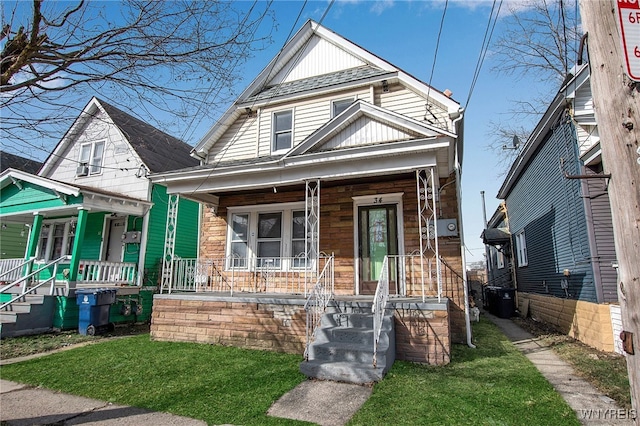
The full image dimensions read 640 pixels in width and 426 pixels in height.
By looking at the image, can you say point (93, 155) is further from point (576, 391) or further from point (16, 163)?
point (576, 391)

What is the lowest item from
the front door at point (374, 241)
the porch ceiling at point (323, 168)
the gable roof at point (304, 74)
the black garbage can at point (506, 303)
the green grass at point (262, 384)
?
the green grass at point (262, 384)

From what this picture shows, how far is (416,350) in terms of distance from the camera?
228 inches

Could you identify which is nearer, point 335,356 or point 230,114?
point 335,356

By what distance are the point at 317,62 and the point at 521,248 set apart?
10.9 metres

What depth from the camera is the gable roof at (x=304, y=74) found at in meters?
9.33

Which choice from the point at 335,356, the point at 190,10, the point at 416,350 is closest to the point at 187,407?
the point at 335,356

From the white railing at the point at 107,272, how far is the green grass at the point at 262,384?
394 cm

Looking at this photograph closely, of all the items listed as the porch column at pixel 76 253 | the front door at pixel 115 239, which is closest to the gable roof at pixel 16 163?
the front door at pixel 115 239

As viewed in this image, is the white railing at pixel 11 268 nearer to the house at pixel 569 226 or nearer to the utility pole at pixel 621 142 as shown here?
the utility pole at pixel 621 142

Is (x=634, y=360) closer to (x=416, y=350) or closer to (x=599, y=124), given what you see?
(x=599, y=124)

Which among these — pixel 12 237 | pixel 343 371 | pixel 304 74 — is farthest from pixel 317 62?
pixel 12 237

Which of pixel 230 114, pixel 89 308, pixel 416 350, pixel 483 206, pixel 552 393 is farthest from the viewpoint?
pixel 483 206

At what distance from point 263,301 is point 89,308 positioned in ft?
17.1

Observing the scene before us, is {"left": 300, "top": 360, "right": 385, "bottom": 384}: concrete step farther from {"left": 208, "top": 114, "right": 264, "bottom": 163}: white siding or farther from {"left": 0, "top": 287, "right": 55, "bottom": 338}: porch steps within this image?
{"left": 0, "top": 287, "right": 55, "bottom": 338}: porch steps
